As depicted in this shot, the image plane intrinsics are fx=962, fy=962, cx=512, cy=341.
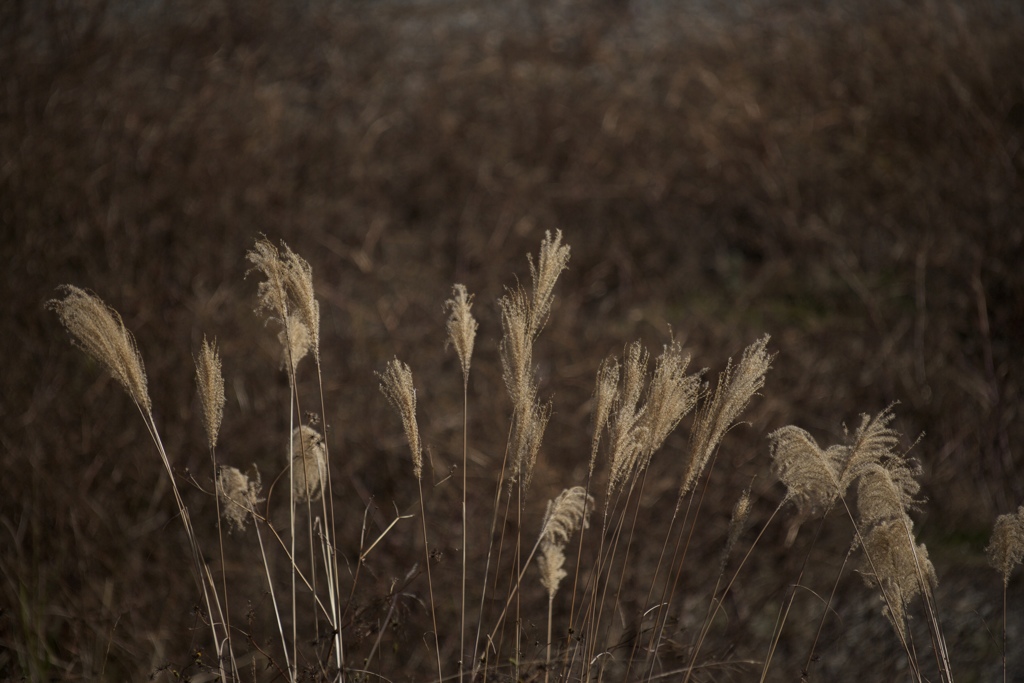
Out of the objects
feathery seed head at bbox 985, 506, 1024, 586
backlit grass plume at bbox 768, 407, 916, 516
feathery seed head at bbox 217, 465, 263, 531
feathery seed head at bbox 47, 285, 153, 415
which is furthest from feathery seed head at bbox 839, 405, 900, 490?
feathery seed head at bbox 47, 285, 153, 415

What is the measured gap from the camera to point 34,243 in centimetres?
378

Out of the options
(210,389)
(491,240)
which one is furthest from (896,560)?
(491,240)

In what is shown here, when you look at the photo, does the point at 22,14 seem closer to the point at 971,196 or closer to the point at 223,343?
the point at 223,343

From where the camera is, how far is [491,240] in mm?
4711

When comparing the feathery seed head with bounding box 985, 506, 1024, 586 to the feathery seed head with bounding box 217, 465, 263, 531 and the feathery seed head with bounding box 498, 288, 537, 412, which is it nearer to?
the feathery seed head with bounding box 498, 288, 537, 412

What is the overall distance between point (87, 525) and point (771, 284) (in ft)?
10.4

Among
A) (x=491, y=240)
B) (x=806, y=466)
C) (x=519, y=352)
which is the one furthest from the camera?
(x=491, y=240)

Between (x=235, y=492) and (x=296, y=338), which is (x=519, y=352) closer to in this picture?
(x=296, y=338)

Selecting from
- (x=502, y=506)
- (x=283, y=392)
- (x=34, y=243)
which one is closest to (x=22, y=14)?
(x=34, y=243)

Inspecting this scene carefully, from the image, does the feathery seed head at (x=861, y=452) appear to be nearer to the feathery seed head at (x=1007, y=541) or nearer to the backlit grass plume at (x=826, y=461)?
the backlit grass plume at (x=826, y=461)

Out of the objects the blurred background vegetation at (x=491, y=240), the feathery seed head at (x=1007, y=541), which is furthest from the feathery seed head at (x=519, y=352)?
the blurred background vegetation at (x=491, y=240)

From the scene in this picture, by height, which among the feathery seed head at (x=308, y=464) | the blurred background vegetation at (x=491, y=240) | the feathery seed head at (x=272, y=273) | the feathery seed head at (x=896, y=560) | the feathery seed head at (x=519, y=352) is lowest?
the blurred background vegetation at (x=491, y=240)

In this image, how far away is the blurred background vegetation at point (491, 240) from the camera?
10.8 ft

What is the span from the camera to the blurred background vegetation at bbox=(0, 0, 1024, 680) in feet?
10.8
